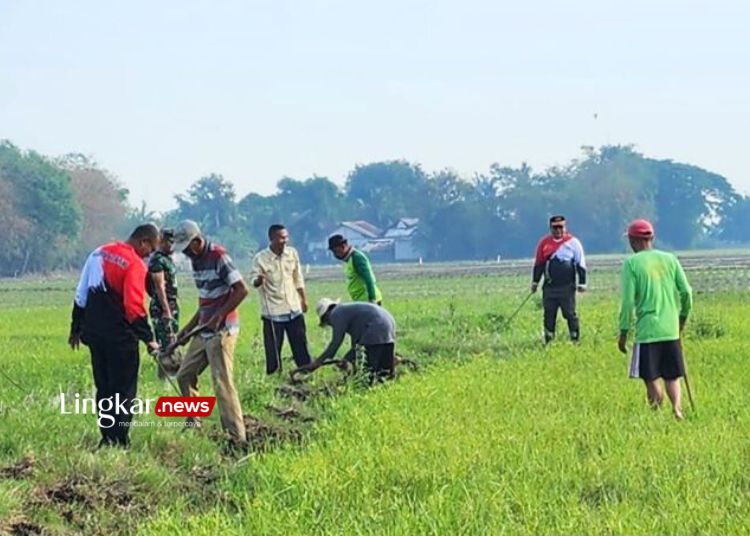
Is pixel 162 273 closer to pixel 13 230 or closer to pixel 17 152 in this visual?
pixel 13 230

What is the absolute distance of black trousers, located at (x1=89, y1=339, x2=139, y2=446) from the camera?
6832mm

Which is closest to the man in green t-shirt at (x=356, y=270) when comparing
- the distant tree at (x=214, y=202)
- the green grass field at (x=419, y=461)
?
the green grass field at (x=419, y=461)

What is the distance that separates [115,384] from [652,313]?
386 cm

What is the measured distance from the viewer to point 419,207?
8150 cm

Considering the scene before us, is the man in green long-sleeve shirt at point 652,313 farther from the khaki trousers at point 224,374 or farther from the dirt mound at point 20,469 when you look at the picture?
the dirt mound at point 20,469

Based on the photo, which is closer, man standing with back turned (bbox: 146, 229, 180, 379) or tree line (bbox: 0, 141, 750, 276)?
man standing with back turned (bbox: 146, 229, 180, 379)

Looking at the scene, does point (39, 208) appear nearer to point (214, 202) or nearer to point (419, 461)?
point (214, 202)

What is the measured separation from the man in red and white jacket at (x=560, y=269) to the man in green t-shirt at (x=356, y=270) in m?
2.60

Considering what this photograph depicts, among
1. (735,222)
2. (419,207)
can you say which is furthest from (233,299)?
(735,222)

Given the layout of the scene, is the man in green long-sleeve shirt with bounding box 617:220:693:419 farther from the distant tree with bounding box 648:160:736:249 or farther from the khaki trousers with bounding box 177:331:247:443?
the distant tree with bounding box 648:160:736:249

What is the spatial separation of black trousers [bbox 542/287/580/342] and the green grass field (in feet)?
5.34

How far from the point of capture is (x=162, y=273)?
9352mm

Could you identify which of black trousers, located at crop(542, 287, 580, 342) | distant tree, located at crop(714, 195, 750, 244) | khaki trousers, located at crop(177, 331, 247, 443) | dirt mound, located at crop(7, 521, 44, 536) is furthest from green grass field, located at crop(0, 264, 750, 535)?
distant tree, located at crop(714, 195, 750, 244)

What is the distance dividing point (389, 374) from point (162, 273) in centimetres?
228
